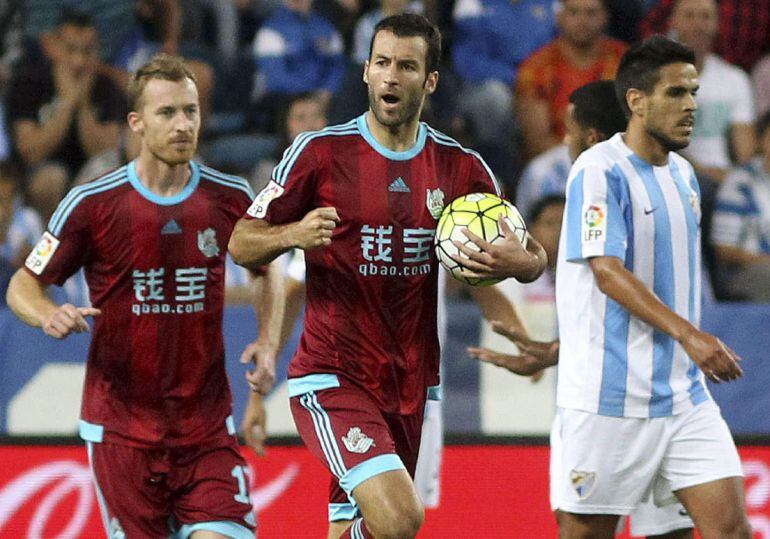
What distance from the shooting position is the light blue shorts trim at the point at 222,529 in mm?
5336

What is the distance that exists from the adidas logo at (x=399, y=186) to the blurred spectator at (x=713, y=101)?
4297 mm

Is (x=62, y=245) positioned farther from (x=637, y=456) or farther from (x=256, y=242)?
(x=637, y=456)

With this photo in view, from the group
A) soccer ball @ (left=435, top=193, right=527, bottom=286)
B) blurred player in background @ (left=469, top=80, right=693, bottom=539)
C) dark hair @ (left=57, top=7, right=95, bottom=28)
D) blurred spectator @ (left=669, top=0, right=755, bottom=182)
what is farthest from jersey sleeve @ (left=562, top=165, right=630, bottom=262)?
dark hair @ (left=57, top=7, right=95, bottom=28)

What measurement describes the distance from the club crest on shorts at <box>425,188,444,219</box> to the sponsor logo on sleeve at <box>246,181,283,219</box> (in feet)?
1.70

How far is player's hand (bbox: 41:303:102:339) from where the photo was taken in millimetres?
4934

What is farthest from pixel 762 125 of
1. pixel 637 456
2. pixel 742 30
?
pixel 637 456

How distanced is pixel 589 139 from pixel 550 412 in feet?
5.84

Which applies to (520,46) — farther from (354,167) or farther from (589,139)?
(354,167)

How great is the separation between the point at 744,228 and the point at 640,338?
3523mm

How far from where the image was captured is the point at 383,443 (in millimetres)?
5070

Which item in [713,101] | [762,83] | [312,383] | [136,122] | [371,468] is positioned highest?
[762,83]

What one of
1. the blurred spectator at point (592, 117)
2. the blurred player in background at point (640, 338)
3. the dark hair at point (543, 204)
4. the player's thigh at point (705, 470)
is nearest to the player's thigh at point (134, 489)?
the blurred player in background at point (640, 338)

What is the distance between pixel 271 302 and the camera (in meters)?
5.76

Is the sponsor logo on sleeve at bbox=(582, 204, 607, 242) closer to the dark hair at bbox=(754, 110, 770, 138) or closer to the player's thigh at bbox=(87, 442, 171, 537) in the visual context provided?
the player's thigh at bbox=(87, 442, 171, 537)
